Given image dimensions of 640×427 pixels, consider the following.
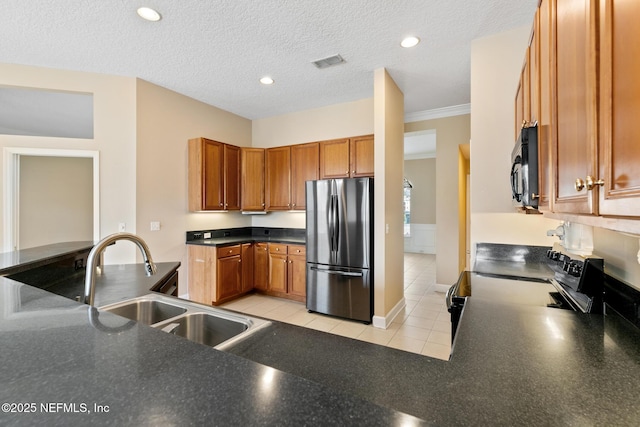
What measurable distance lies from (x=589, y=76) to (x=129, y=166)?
3930 millimetres

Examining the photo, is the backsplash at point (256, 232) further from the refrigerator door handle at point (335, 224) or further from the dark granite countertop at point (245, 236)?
the refrigerator door handle at point (335, 224)

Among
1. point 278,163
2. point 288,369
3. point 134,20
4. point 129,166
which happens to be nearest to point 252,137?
point 278,163

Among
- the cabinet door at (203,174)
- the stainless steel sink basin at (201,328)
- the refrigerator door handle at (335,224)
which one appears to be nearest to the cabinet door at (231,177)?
the cabinet door at (203,174)

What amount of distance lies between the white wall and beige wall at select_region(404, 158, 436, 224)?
5943 millimetres

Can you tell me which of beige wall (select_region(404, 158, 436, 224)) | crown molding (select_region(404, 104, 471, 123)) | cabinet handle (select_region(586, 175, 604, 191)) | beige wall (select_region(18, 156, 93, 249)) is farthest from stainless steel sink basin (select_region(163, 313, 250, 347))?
beige wall (select_region(404, 158, 436, 224))

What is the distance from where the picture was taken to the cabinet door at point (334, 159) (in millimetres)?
3920

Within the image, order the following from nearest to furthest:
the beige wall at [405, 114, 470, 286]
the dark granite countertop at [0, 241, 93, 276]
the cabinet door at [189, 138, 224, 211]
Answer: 1. the dark granite countertop at [0, 241, 93, 276]
2. the cabinet door at [189, 138, 224, 211]
3. the beige wall at [405, 114, 470, 286]

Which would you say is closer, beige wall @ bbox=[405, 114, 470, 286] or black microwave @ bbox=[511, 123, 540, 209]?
black microwave @ bbox=[511, 123, 540, 209]

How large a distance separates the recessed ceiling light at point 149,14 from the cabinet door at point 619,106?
107 inches

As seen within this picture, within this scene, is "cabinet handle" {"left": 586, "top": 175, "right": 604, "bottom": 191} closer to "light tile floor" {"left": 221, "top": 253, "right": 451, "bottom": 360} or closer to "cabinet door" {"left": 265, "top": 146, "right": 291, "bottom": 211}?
"light tile floor" {"left": 221, "top": 253, "right": 451, "bottom": 360}

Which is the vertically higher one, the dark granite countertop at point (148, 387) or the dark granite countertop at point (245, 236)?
the dark granite countertop at point (148, 387)

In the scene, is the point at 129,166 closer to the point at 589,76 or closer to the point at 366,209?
the point at 366,209

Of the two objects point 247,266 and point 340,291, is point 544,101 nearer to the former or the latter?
point 340,291

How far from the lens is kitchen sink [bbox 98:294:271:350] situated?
1.17 m
